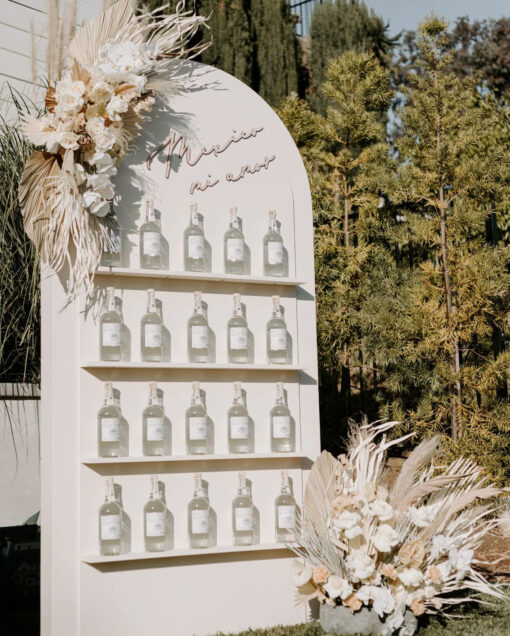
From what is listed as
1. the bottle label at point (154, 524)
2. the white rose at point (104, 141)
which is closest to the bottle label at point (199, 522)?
the bottle label at point (154, 524)

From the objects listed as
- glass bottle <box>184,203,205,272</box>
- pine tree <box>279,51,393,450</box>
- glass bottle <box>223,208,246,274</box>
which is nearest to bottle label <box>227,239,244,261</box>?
glass bottle <box>223,208,246,274</box>

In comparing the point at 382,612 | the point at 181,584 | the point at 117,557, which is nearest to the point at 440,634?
the point at 382,612

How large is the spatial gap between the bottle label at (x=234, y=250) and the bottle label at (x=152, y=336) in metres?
0.44

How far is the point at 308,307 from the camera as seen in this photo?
11.2 ft

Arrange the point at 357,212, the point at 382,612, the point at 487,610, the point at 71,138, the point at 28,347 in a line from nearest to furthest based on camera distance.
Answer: the point at 382,612
the point at 71,138
the point at 487,610
the point at 28,347
the point at 357,212

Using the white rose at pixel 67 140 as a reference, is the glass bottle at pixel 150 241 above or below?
below

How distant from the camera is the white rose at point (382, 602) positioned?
2768 mm

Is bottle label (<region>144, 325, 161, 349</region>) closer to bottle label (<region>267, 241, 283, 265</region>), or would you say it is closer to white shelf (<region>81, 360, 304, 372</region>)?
white shelf (<region>81, 360, 304, 372</region>)

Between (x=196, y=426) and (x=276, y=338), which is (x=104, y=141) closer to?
(x=276, y=338)

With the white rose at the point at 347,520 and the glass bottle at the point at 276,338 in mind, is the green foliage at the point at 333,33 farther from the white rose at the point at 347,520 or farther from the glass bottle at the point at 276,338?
the white rose at the point at 347,520

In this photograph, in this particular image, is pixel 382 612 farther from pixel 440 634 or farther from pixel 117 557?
pixel 117 557

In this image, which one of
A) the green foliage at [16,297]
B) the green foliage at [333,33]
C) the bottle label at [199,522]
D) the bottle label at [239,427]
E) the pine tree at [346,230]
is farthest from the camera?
the green foliage at [333,33]

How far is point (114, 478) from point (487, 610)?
1565 millimetres

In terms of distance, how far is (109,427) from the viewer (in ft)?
9.44
